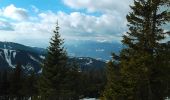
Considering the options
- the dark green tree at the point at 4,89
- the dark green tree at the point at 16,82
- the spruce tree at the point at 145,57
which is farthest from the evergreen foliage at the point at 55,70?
the dark green tree at the point at 4,89

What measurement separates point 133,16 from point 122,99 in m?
6.95

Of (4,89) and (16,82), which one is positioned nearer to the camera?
(16,82)

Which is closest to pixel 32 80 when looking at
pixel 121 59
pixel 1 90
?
pixel 1 90

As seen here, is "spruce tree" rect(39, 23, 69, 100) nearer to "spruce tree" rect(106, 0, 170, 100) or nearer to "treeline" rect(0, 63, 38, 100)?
"spruce tree" rect(106, 0, 170, 100)

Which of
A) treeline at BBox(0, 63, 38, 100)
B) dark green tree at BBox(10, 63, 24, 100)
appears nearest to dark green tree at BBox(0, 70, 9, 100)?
treeline at BBox(0, 63, 38, 100)

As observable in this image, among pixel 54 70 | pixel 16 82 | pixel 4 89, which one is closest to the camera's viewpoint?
pixel 54 70

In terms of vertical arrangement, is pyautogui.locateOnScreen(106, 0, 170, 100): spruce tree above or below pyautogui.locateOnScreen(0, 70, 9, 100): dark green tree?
above

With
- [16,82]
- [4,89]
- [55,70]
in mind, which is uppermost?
[55,70]

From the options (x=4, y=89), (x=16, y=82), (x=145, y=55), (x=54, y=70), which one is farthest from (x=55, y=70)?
(x=4, y=89)

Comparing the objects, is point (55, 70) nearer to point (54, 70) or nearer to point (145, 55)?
point (54, 70)

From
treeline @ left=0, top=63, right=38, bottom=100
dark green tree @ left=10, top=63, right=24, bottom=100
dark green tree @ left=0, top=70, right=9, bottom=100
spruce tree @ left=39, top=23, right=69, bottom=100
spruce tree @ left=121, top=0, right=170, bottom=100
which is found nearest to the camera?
spruce tree @ left=121, top=0, right=170, bottom=100

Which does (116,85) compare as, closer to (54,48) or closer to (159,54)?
→ (159,54)

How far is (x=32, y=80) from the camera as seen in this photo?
90.9m

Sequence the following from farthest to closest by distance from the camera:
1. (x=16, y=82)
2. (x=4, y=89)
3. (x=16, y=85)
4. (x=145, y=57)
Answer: (x=4, y=89) → (x=16, y=85) → (x=16, y=82) → (x=145, y=57)
